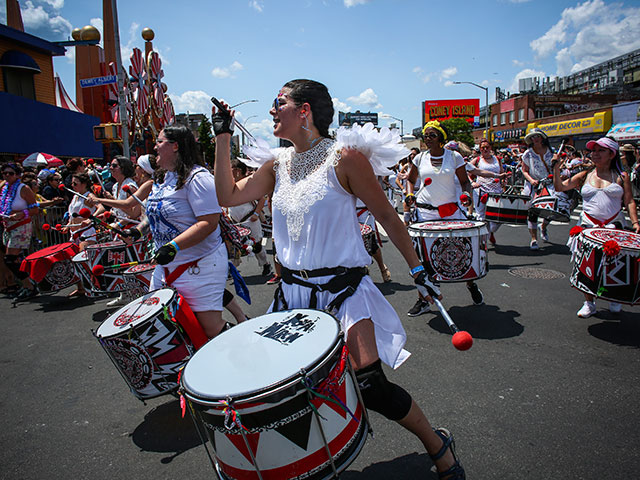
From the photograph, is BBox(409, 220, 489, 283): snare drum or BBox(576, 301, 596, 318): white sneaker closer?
BBox(409, 220, 489, 283): snare drum

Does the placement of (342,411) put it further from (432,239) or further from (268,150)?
(432,239)

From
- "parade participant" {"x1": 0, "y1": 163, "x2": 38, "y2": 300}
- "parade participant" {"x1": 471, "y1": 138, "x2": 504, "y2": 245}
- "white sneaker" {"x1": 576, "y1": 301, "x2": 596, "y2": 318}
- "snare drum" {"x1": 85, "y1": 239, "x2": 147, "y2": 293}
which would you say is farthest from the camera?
"parade participant" {"x1": 471, "y1": 138, "x2": 504, "y2": 245}

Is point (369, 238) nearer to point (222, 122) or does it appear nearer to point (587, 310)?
point (587, 310)

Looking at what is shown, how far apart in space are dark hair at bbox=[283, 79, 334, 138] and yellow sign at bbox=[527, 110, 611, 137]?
4464 centimetres

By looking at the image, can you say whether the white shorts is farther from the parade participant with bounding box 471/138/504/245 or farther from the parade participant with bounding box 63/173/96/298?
the parade participant with bounding box 471/138/504/245

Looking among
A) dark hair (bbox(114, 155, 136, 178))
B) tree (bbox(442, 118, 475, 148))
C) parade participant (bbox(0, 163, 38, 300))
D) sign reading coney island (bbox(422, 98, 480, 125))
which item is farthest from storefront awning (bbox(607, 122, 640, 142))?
sign reading coney island (bbox(422, 98, 480, 125))

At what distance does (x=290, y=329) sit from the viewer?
75.9 inches

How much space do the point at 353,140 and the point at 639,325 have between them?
4.22 meters

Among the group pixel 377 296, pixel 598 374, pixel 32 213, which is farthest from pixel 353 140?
pixel 32 213

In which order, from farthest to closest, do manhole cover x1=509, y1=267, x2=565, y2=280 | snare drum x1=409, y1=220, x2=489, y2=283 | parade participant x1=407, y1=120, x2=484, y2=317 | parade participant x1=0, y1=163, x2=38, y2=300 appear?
parade participant x1=0, y1=163, x2=38, y2=300 < manhole cover x1=509, y1=267, x2=565, y2=280 < parade participant x1=407, y1=120, x2=484, y2=317 < snare drum x1=409, y1=220, x2=489, y2=283

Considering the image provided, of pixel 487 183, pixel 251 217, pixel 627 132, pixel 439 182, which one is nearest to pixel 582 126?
pixel 627 132

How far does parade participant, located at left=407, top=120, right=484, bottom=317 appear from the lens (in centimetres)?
551

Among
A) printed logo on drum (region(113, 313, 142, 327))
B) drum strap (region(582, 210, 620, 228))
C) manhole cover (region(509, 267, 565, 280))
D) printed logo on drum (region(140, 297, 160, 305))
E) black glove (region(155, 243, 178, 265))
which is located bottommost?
manhole cover (region(509, 267, 565, 280))

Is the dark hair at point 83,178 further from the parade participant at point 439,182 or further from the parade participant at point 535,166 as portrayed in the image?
the parade participant at point 535,166
